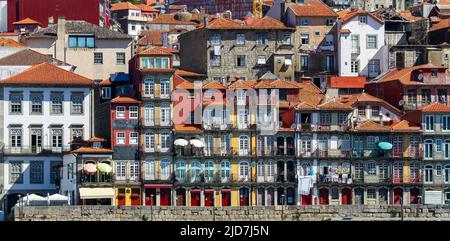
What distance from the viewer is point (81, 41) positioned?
248ft

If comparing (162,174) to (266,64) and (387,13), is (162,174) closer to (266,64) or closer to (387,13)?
(266,64)

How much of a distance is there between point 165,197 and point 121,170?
249 cm

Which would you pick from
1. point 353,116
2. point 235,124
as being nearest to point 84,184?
point 235,124

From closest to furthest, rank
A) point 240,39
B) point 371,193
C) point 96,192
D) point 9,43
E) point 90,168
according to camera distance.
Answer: point 96,192 < point 90,168 < point 371,193 < point 240,39 < point 9,43

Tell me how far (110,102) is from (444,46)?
22495mm

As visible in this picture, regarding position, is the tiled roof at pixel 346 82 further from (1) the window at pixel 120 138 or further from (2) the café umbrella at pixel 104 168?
(2) the café umbrella at pixel 104 168

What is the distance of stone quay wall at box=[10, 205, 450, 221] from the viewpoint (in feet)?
187

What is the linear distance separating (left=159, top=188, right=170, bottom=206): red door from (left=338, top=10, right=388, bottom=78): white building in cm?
1660

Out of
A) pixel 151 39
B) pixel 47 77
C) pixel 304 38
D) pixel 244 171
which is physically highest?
pixel 151 39


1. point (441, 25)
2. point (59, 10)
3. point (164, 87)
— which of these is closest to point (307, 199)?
point (164, 87)

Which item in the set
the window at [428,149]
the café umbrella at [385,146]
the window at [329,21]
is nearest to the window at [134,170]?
the café umbrella at [385,146]

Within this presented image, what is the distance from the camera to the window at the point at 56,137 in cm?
6412

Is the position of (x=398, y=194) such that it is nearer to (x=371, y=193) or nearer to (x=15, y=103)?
(x=371, y=193)

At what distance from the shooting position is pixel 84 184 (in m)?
60.8
